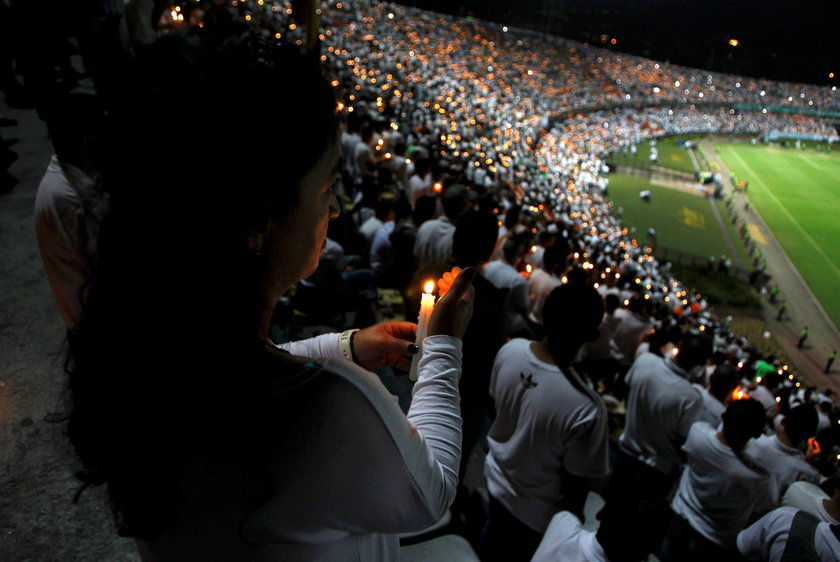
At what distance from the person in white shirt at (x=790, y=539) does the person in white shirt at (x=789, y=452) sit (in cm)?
123

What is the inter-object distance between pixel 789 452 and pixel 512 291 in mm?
2365

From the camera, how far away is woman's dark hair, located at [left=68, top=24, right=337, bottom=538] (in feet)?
2.97

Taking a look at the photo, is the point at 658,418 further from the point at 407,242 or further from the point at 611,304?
the point at 407,242

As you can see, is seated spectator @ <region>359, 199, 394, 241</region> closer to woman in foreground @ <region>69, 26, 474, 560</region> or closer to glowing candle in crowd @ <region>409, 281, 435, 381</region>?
glowing candle in crowd @ <region>409, 281, 435, 381</region>

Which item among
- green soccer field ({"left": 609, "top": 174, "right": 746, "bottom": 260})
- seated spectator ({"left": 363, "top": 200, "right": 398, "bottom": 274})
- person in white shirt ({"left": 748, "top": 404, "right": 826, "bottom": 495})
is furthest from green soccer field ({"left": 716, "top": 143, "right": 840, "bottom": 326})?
seated spectator ({"left": 363, "top": 200, "right": 398, "bottom": 274})

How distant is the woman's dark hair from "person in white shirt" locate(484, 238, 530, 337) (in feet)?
10.9

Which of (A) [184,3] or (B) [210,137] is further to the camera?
(A) [184,3]

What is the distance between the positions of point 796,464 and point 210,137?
4.59 m

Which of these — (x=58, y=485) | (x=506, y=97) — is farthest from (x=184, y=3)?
(x=506, y=97)

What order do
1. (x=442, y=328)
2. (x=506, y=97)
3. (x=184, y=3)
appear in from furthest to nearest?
(x=506, y=97)
(x=184, y=3)
(x=442, y=328)

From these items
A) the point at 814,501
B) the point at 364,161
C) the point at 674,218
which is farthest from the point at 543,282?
the point at 674,218

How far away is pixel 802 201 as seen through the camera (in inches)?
1636

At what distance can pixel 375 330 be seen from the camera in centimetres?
163

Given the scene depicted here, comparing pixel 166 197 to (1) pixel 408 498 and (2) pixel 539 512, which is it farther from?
(2) pixel 539 512
